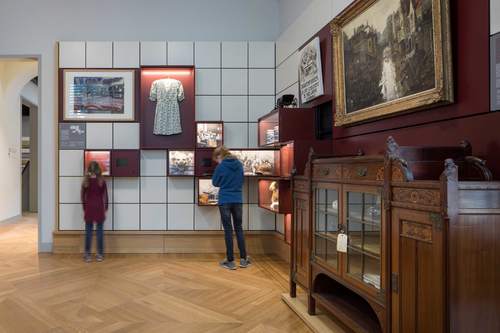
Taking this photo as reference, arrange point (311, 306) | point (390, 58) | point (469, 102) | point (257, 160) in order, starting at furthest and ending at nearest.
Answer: point (257, 160)
point (311, 306)
point (390, 58)
point (469, 102)

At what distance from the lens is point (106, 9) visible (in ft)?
18.9

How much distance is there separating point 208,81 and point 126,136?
146 centimetres

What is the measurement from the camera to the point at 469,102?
2141 millimetres

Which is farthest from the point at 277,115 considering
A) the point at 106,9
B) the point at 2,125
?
the point at 2,125

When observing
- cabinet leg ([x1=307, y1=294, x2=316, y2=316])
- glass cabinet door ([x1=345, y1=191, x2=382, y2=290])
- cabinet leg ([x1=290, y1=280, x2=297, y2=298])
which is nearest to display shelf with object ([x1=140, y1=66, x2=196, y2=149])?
cabinet leg ([x1=290, y1=280, x2=297, y2=298])

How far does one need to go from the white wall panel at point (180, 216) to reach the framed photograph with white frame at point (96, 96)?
1.45 meters

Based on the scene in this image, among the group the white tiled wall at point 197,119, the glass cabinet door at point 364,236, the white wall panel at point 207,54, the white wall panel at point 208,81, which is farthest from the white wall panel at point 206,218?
the glass cabinet door at point 364,236

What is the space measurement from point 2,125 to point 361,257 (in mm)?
8072

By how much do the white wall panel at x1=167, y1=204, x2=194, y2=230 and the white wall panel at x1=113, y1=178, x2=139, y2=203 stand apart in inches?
21.2

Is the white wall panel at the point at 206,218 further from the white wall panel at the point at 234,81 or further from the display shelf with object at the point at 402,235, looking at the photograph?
the display shelf with object at the point at 402,235

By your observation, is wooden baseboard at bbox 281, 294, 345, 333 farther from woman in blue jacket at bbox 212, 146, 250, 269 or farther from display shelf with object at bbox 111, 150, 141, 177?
display shelf with object at bbox 111, 150, 141, 177

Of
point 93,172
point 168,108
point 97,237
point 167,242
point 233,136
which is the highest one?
point 168,108

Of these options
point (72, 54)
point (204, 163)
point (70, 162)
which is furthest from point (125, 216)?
point (72, 54)

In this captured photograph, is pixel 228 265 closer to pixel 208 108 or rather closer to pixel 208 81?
pixel 208 108
